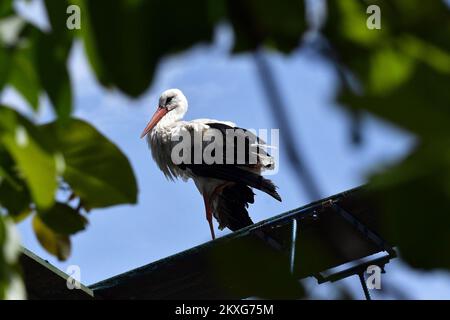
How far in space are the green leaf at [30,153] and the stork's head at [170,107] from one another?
372 inches

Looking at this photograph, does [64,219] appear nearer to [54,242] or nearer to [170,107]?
[54,242]

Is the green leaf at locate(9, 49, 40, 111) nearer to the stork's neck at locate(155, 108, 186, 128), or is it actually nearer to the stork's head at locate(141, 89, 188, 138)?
the stork's neck at locate(155, 108, 186, 128)

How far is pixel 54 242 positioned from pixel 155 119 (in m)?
9.09

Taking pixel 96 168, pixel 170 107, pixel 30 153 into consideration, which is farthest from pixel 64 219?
pixel 170 107

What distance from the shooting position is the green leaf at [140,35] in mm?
581

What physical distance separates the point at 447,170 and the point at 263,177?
8.28 metres

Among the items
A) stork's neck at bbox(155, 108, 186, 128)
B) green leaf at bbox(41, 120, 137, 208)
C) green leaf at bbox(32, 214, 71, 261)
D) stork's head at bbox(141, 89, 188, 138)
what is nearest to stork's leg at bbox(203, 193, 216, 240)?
stork's neck at bbox(155, 108, 186, 128)

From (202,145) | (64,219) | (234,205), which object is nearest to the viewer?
(64,219)

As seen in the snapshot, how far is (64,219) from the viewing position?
1.05 metres

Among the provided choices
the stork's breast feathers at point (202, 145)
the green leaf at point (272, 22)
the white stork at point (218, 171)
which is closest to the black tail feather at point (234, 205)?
the white stork at point (218, 171)

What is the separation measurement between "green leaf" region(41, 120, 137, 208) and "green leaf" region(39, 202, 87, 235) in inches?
3.7

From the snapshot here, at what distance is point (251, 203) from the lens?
30.8ft

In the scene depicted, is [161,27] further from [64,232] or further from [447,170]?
[64,232]

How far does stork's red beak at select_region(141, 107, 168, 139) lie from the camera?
1017 centimetres
